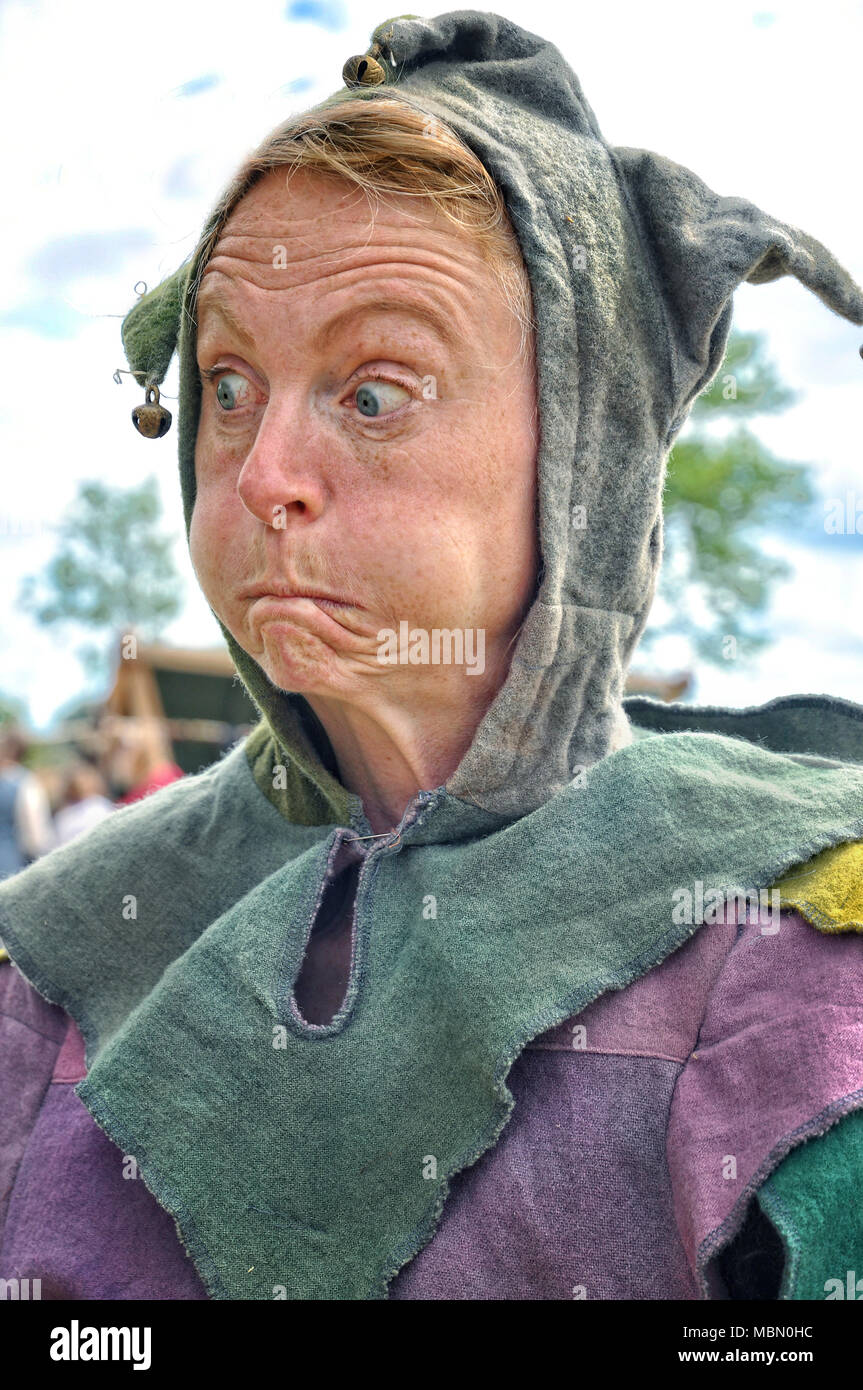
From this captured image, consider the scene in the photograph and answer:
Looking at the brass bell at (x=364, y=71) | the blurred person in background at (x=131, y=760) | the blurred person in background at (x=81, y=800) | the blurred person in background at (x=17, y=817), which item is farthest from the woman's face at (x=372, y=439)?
the blurred person in background at (x=81, y=800)

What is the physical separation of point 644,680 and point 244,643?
24.5 ft

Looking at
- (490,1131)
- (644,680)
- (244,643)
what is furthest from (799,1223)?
(644,680)

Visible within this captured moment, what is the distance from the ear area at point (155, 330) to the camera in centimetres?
198

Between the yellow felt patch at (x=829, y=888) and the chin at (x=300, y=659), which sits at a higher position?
the chin at (x=300, y=659)

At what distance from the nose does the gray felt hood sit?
31 centimetres

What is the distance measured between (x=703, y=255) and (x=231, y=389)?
2.30 ft

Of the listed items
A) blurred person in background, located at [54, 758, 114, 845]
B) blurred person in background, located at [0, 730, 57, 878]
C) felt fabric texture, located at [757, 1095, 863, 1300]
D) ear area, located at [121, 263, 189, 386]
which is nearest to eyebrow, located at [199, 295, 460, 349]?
ear area, located at [121, 263, 189, 386]

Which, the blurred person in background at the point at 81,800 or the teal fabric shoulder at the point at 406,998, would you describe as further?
the blurred person in background at the point at 81,800

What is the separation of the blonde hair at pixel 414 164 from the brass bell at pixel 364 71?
0.25ft

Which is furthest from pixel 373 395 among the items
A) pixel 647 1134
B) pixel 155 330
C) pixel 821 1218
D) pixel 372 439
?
pixel 821 1218

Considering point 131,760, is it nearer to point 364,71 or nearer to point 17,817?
point 17,817

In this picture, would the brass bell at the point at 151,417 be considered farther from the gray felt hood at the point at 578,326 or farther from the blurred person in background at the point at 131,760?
the blurred person in background at the point at 131,760

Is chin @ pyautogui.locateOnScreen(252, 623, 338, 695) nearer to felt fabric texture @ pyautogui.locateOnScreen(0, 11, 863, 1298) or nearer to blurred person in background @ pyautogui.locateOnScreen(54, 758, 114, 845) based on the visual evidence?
felt fabric texture @ pyautogui.locateOnScreen(0, 11, 863, 1298)
